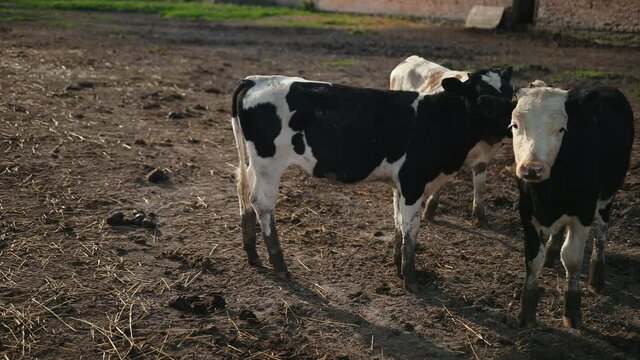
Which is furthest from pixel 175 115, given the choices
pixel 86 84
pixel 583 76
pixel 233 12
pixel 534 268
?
pixel 233 12

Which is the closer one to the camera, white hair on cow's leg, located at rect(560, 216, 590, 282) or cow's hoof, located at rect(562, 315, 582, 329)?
white hair on cow's leg, located at rect(560, 216, 590, 282)

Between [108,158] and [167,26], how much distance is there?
1971 cm

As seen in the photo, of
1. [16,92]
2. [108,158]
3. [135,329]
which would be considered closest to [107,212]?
[108,158]

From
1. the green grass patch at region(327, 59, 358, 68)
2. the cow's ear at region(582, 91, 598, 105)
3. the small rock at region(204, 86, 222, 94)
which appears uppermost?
the cow's ear at region(582, 91, 598, 105)

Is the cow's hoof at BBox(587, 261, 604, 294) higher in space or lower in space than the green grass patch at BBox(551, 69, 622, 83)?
lower

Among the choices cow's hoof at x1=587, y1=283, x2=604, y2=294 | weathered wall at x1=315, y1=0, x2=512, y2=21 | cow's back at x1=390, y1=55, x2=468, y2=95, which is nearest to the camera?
cow's hoof at x1=587, y1=283, x2=604, y2=294

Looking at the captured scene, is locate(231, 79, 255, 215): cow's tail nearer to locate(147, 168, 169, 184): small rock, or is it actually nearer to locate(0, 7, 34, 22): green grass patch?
locate(147, 168, 169, 184): small rock

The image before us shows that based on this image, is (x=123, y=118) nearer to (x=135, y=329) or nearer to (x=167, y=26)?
(x=135, y=329)

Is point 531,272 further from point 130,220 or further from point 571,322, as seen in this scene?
point 130,220

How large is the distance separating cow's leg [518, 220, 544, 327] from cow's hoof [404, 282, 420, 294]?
0.99 meters

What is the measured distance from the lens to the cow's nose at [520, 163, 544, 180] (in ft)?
16.3

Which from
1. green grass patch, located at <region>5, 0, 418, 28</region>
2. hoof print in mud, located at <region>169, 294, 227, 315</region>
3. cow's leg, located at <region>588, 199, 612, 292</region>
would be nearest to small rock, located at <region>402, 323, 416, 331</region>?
hoof print in mud, located at <region>169, 294, 227, 315</region>

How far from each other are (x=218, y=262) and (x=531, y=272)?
293 centimetres

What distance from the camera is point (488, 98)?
5852mm
